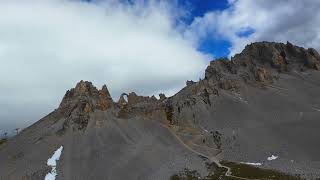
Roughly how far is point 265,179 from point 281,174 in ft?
29.2

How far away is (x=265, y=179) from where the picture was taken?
194375 millimetres

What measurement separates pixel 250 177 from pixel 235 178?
5880 mm

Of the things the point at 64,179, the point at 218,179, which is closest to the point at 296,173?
the point at 218,179

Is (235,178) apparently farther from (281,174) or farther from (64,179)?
(64,179)

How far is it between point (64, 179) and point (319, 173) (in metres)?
97.3

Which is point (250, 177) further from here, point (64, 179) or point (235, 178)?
point (64, 179)

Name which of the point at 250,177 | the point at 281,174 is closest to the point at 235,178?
the point at 250,177

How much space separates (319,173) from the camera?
19612 cm

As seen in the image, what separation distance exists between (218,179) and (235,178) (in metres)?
6.53

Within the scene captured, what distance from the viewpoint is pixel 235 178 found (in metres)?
198

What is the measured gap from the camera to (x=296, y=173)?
652ft

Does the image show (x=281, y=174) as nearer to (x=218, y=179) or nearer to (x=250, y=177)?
(x=250, y=177)

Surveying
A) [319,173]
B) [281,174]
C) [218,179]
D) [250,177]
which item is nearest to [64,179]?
[218,179]

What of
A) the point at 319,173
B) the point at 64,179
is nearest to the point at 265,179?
the point at 319,173
